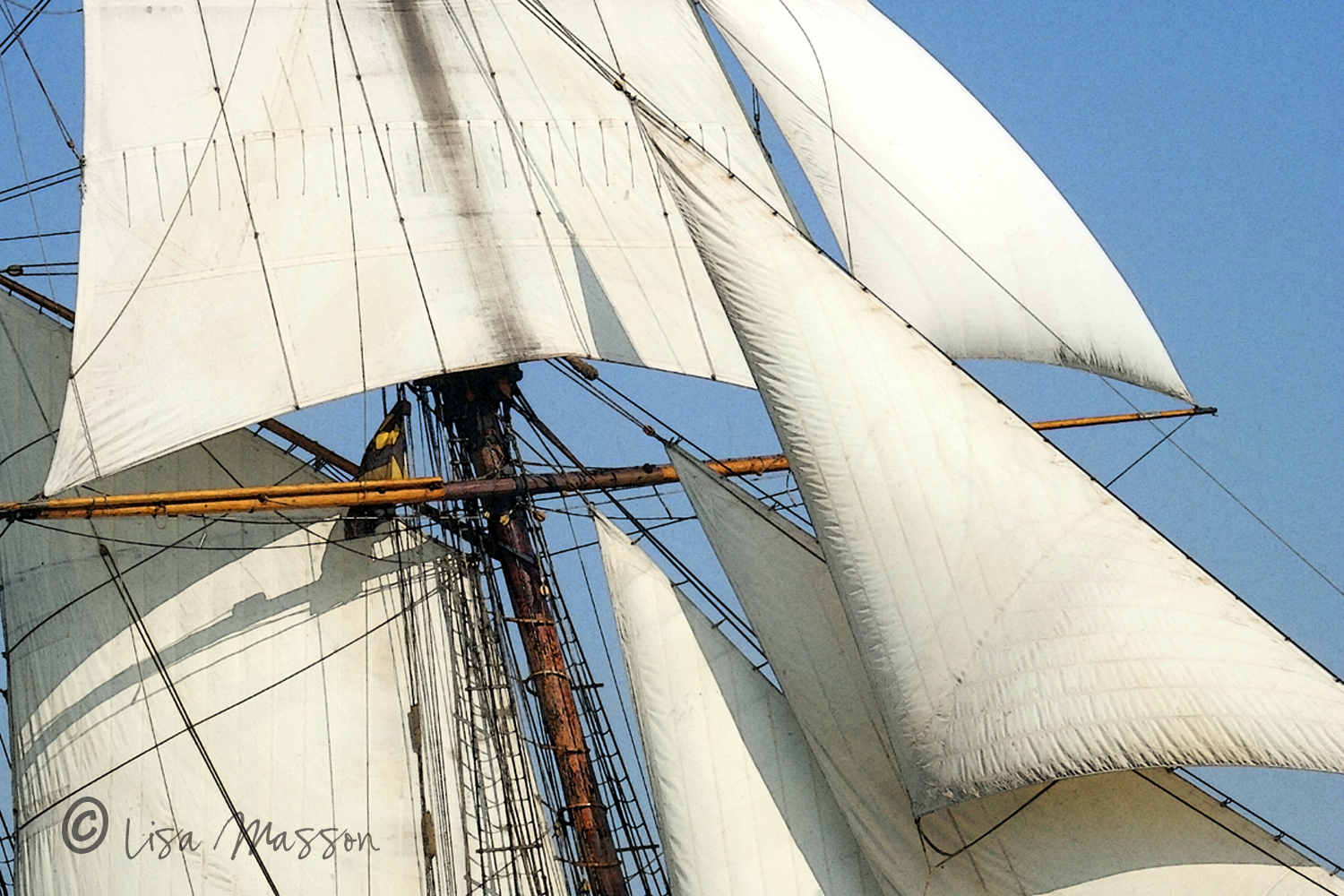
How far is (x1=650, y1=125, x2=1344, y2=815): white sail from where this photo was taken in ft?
58.7

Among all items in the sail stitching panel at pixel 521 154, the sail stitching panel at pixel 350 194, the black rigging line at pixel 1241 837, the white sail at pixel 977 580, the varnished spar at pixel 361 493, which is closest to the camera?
the white sail at pixel 977 580

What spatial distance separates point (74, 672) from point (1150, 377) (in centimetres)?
1275

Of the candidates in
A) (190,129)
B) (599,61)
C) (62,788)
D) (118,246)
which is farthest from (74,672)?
(599,61)

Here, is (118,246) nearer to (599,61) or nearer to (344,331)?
(344,331)

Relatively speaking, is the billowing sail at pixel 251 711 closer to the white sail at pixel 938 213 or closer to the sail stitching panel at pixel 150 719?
the sail stitching panel at pixel 150 719

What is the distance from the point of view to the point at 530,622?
2428 centimetres

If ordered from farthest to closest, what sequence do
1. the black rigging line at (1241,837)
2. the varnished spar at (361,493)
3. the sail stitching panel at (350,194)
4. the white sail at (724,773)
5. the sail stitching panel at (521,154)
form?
the sail stitching panel at (521,154), the sail stitching panel at (350,194), the varnished spar at (361,493), the white sail at (724,773), the black rigging line at (1241,837)

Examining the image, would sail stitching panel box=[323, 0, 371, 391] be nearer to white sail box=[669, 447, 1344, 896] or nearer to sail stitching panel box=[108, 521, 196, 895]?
sail stitching panel box=[108, 521, 196, 895]

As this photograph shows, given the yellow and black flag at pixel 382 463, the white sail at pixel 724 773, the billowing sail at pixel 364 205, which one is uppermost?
the billowing sail at pixel 364 205

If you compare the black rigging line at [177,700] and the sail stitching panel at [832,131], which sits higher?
the sail stitching panel at [832,131]

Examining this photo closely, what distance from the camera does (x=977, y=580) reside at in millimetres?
18531

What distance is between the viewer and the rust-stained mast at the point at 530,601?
75.4 feet

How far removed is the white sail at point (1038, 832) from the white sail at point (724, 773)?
32cm

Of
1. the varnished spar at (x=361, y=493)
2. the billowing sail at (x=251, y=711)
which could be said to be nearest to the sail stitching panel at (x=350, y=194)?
the varnished spar at (x=361, y=493)
